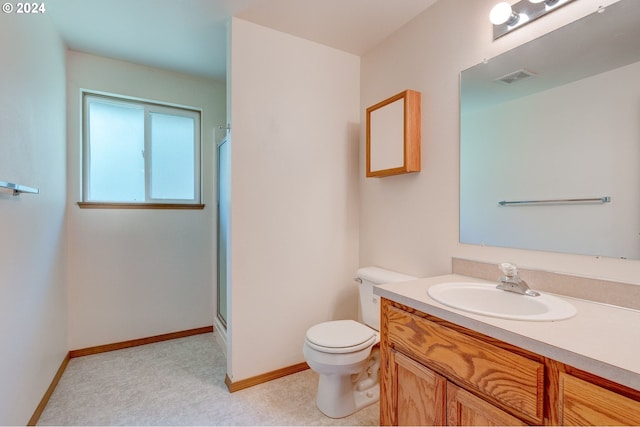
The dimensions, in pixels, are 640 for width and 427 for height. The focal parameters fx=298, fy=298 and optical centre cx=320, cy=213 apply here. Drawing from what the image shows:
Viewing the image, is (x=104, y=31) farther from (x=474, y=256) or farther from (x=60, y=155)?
(x=474, y=256)

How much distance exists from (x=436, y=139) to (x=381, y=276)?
902 millimetres

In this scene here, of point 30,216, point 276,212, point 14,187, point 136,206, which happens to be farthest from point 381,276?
point 136,206

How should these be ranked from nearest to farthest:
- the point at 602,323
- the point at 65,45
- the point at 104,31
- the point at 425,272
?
the point at 602,323
the point at 425,272
the point at 104,31
the point at 65,45

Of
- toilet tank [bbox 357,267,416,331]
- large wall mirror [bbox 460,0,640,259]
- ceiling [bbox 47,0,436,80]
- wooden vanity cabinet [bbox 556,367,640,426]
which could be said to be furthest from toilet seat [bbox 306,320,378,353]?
ceiling [bbox 47,0,436,80]

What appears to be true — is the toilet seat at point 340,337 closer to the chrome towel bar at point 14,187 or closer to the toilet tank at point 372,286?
the toilet tank at point 372,286

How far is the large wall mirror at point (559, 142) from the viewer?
3.54 feet

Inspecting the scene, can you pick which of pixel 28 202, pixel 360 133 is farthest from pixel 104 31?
pixel 360 133

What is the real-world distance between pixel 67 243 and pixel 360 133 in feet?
8.04

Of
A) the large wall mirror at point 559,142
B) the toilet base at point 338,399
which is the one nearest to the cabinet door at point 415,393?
the toilet base at point 338,399

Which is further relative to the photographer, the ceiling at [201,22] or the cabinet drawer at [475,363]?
the ceiling at [201,22]

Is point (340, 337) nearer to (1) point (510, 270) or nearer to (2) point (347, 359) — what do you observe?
(2) point (347, 359)

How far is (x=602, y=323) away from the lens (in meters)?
0.92

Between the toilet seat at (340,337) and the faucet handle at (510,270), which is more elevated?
the faucet handle at (510,270)

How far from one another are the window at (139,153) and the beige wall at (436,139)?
1773 mm
